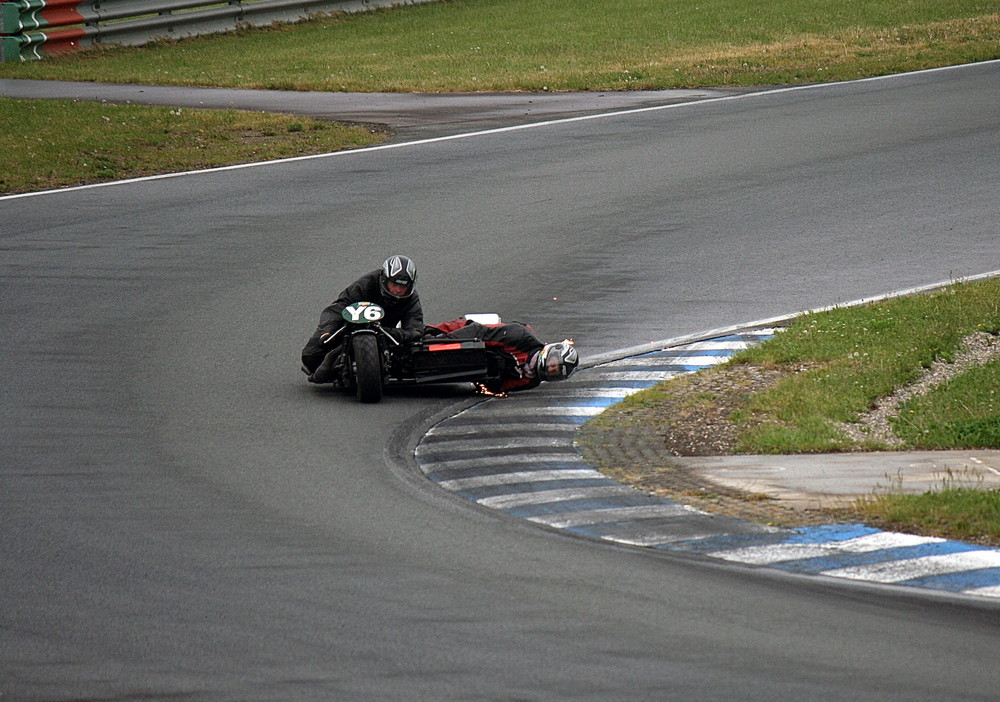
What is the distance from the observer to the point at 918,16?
33.5m

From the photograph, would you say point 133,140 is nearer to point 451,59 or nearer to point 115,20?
point 451,59

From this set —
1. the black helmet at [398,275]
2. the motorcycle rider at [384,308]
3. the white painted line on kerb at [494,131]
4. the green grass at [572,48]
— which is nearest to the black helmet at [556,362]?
the motorcycle rider at [384,308]

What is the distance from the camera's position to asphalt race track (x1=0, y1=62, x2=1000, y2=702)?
6.51 metres

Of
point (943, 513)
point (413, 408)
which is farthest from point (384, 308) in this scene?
point (943, 513)

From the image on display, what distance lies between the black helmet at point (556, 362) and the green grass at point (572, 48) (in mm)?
15682

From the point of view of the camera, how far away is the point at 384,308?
12.2 m

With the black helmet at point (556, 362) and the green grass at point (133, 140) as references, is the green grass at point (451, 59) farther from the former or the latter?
the black helmet at point (556, 362)

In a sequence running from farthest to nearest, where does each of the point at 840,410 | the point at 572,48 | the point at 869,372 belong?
the point at 572,48, the point at 869,372, the point at 840,410

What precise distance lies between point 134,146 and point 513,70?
30.7 ft

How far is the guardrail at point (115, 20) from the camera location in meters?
29.7

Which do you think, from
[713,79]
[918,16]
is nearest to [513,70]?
[713,79]

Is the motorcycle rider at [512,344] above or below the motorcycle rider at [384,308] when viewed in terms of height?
below

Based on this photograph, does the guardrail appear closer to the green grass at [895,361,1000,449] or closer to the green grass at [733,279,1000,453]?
the green grass at [733,279,1000,453]

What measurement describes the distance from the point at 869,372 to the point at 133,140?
47.0ft
